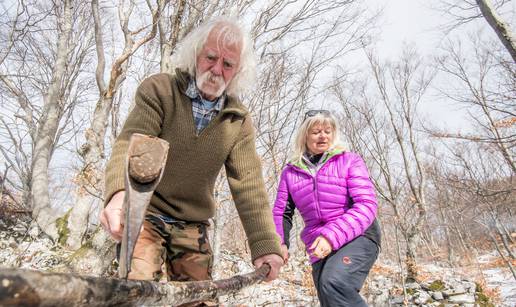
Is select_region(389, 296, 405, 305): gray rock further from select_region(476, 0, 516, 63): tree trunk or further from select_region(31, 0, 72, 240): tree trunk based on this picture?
select_region(31, 0, 72, 240): tree trunk

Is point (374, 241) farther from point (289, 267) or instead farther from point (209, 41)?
point (289, 267)

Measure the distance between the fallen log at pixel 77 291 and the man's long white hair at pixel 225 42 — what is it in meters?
1.36

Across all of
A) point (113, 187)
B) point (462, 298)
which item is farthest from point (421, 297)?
point (113, 187)

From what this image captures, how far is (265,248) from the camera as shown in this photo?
170 centimetres

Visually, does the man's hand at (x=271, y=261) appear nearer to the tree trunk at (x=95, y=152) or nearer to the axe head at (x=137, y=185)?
the axe head at (x=137, y=185)

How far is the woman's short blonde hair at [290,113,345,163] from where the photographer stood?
2.55 m

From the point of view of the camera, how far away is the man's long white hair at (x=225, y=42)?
5.87 ft

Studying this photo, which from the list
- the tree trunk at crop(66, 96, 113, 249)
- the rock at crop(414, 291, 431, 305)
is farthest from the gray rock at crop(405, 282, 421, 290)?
the tree trunk at crop(66, 96, 113, 249)

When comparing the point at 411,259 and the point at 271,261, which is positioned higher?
the point at 271,261

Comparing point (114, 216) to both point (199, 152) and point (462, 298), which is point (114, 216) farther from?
point (462, 298)

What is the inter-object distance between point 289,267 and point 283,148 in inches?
175

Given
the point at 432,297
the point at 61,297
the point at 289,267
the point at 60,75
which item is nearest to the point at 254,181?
the point at 61,297

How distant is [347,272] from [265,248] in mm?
606

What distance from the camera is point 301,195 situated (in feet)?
8.04
